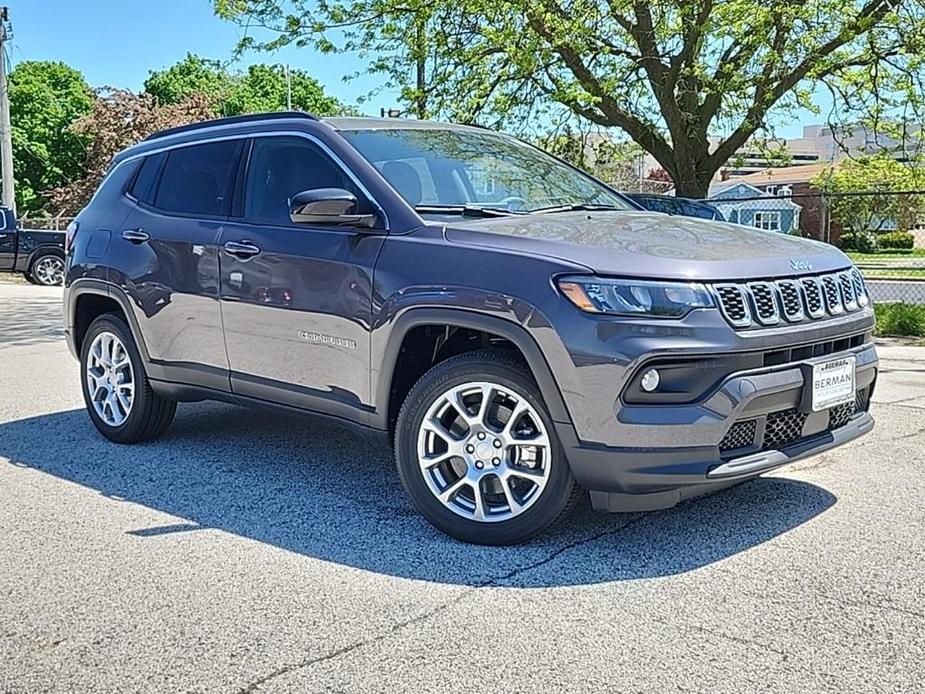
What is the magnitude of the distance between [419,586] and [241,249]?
7.09ft

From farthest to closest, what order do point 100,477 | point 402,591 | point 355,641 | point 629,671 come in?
point 100,477
point 402,591
point 355,641
point 629,671

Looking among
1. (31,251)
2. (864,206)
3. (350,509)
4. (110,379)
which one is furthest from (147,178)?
(864,206)

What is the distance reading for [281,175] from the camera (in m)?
5.17

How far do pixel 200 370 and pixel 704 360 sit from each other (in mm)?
2924

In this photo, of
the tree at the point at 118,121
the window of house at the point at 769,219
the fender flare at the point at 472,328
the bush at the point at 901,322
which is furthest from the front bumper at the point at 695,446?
the tree at the point at 118,121

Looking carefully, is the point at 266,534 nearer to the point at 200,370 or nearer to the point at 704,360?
the point at 200,370

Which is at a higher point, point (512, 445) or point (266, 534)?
point (512, 445)

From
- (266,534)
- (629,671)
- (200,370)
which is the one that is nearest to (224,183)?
(200,370)

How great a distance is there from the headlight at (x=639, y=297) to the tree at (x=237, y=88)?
140 ft

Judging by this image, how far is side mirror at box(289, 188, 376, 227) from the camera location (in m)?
4.45

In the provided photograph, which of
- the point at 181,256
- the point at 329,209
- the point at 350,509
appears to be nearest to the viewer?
the point at 329,209

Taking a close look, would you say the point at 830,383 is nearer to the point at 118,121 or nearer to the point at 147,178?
the point at 147,178

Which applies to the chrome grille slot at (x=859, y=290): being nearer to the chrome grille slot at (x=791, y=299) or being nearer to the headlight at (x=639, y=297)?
the chrome grille slot at (x=791, y=299)

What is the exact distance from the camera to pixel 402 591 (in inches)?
147
